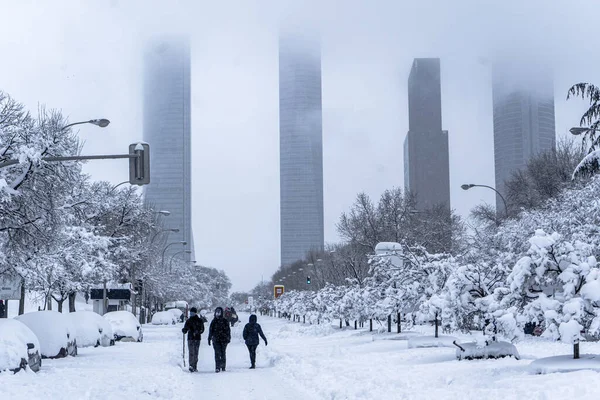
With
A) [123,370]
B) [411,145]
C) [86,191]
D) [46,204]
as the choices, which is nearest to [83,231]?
[86,191]

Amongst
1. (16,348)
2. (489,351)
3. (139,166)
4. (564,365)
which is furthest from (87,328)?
(564,365)

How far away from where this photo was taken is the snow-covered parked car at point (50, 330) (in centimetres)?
2336

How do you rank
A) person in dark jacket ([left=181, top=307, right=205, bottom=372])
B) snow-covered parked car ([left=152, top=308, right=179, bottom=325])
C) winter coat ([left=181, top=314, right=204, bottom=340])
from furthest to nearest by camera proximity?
snow-covered parked car ([left=152, top=308, right=179, bottom=325]) < winter coat ([left=181, top=314, right=204, bottom=340]) < person in dark jacket ([left=181, top=307, right=205, bottom=372])

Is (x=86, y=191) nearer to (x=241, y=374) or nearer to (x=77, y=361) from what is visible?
(x=77, y=361)

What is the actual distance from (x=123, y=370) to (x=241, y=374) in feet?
9.45

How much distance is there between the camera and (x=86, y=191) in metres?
36.8

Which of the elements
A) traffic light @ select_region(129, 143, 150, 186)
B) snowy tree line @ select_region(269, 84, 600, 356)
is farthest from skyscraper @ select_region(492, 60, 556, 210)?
traffic light @ select_region(129, 143, 150, 186)

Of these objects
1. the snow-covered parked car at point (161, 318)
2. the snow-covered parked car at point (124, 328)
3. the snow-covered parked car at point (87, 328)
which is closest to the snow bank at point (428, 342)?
the snow-covered parked car at point (87, 328)

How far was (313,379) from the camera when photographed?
57.6 feet

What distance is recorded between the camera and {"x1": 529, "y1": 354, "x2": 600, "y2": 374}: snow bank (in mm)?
14062

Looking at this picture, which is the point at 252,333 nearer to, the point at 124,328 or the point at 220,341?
the point at 220,341

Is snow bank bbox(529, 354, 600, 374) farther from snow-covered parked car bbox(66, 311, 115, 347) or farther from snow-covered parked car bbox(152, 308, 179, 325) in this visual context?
snow-covered parked car bbox(152, 308, 179, 325)

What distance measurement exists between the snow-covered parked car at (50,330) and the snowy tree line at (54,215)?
220 cm

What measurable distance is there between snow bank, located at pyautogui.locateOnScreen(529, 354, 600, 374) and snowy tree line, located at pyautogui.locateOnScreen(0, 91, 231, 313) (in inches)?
525
